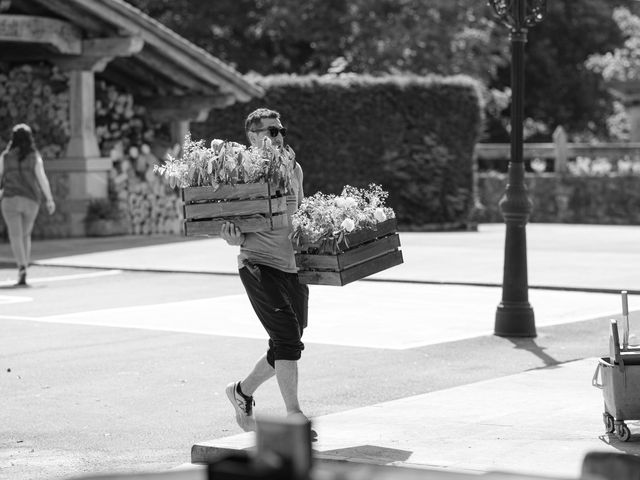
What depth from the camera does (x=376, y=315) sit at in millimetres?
13836

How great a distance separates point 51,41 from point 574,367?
1454 cm

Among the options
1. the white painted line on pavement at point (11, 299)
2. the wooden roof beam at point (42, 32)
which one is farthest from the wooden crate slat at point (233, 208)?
the wooden roof beam at point (42, 32)

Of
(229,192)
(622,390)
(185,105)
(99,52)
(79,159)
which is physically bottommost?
(622,390)

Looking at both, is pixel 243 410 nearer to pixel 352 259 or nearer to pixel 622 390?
pixel 352 259

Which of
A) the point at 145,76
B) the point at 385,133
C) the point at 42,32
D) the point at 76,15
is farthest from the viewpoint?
the point at 385,133

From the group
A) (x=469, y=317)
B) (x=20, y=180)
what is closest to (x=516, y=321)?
(x=469, y=317)

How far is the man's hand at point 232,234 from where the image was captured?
25.1ft

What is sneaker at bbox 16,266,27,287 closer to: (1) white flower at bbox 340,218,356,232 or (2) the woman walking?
(2) the woman walking

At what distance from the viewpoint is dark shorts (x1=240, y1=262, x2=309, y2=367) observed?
7.56m

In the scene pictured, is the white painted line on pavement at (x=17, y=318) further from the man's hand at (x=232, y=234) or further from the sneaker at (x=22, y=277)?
the man's hand at (x=232, y=234)

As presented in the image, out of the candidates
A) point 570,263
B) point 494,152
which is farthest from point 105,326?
point 494,152

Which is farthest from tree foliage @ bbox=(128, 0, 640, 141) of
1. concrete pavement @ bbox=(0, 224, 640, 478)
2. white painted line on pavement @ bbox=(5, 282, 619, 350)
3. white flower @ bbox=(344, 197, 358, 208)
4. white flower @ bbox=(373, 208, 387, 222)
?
white flower @ bbox=(344, 197, 358, 208)

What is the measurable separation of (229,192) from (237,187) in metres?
0.06

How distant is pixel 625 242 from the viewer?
2377 centimetres
